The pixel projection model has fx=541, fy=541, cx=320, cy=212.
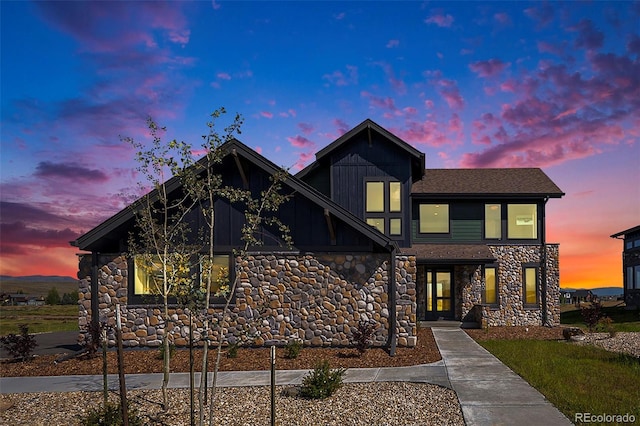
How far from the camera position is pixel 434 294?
80.8 ft

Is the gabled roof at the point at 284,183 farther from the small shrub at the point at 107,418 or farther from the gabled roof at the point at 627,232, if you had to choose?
the gabled roof at the point at 627,232

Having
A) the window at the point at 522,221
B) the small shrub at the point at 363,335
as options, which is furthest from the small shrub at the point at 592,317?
the small shrub at the point at 363,335

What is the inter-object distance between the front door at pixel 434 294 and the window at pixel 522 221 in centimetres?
362

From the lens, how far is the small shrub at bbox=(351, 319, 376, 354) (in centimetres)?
1420

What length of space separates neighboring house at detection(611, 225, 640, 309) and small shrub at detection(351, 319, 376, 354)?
26221 mm

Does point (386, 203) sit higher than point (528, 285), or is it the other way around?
point (386, 203)

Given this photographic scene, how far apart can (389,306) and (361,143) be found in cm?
900

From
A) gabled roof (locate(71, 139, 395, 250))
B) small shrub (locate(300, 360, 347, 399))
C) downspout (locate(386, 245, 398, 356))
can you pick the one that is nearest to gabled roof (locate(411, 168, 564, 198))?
downspout (locate(386, 245, 398, 356))

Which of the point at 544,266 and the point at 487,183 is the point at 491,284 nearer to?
the point at 544,266

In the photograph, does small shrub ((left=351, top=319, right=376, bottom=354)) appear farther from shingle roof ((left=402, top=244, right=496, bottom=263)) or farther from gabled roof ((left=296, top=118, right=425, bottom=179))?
gabled roof ((left=296, top=118, right=425, bottom=179))

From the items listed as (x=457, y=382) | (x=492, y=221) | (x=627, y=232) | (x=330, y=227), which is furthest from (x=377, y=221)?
(x=627, y=232)

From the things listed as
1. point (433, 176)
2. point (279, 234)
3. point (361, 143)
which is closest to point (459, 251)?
point (433, 176)

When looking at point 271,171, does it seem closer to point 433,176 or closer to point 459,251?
point 459,251

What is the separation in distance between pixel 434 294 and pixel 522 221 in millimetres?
5346
